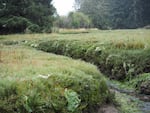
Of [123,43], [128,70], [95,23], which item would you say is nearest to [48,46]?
[123,43]

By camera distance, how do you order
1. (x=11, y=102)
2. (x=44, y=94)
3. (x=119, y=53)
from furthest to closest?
1. (x=119, y=53)
2. (x=44, y=94)
3. (x=11, y=102)

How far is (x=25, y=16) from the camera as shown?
2677 centimetres

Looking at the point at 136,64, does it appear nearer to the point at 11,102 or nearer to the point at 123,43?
the point at 123,43

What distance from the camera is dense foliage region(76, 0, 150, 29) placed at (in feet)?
143

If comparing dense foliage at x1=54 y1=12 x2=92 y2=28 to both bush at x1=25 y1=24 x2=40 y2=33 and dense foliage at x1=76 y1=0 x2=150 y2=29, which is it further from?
bush at x1=25 y1=24 x2=40 y2=33

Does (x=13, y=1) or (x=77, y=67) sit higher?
(x=13, y=1)

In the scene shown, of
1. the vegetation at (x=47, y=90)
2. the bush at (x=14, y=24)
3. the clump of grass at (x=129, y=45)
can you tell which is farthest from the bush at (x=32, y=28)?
→ the vegetation at (x=47, y=90)

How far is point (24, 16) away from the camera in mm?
26734

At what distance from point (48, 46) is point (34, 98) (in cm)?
1127

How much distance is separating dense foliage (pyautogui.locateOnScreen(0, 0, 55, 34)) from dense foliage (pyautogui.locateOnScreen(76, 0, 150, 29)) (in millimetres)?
18427

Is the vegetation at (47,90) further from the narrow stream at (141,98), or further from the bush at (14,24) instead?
the bush at (14,24)

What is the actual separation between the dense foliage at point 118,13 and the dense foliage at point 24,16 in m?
18.4

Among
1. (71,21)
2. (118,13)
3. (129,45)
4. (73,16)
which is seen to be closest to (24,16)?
(71,21)

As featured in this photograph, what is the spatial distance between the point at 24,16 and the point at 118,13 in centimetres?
2303
